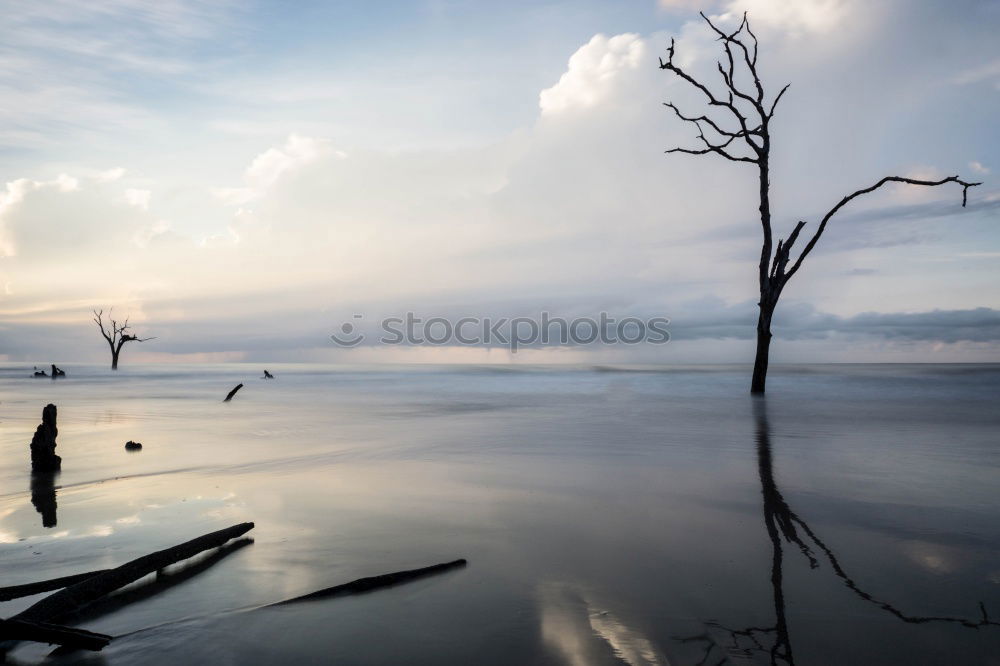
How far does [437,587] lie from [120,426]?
13.0 m

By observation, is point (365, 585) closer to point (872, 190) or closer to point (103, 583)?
point (103, 583)

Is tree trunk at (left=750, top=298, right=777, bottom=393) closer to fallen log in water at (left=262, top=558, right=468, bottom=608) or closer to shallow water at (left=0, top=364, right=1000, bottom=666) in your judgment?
shallow water at (left=0, top=364, right=1000, bottom=666)

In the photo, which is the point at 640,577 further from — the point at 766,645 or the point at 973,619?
the point at 973,619

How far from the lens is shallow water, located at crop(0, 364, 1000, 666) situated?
2.65 m

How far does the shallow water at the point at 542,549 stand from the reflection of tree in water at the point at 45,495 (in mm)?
47

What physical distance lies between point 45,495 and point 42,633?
4.86 m

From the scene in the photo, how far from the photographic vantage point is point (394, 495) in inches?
228

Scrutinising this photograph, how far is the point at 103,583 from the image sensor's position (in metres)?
2.96

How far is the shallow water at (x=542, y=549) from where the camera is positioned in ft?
8.70

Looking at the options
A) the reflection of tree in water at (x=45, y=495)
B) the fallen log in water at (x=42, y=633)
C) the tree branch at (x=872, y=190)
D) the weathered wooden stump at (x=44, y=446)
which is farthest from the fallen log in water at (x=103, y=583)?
the tree branch at (x=872, y=190)

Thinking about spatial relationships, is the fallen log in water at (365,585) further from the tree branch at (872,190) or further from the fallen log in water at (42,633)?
the tree branch at (872,190)

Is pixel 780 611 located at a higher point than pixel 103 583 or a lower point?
lower

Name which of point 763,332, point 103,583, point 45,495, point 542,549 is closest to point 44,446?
point 45,495

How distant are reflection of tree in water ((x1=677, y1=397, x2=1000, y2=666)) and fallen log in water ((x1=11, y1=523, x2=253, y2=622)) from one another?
9.15ft
